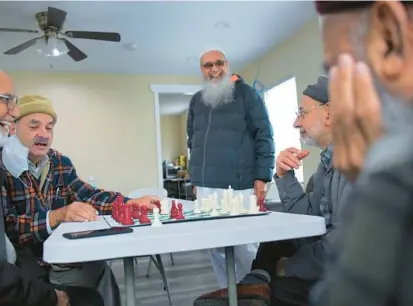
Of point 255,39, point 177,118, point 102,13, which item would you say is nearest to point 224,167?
point 102,13

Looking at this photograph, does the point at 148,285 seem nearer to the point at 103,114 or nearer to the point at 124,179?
the point at 124,179

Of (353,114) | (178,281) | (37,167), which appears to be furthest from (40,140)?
(178,281)

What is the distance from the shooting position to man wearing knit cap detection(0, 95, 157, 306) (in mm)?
1548

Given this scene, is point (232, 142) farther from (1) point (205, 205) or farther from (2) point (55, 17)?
(2) point (55, 17)

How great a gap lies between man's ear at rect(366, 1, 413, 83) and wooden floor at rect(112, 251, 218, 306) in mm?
2649

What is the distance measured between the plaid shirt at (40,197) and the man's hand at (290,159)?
2.68 feet

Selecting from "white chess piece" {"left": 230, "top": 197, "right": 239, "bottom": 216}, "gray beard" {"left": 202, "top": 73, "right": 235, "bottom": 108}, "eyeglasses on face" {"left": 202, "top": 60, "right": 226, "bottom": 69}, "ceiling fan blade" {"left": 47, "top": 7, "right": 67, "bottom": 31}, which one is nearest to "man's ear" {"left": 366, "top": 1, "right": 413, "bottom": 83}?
"white chess piece" {"left": 230, "top": 197, "right": 239, "bottom": 216}

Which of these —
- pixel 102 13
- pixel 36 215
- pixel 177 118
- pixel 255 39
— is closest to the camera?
pixel 36 215

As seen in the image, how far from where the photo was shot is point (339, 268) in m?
0.25

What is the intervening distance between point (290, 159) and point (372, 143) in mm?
1341

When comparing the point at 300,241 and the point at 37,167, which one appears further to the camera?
the point at 37,167

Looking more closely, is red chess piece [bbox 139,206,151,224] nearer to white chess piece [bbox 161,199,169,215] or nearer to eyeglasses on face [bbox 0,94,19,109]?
white chess piece [bbox 161,199,169,215]

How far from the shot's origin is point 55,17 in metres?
3.38

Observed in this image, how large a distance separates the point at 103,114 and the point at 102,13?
2268 mm
